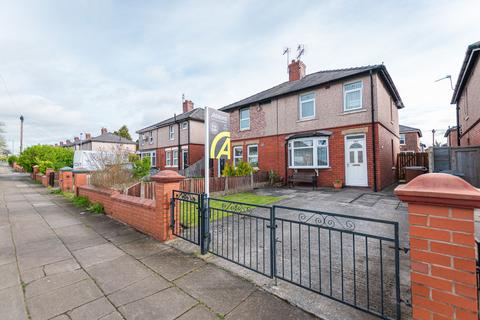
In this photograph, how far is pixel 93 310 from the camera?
2.29 m

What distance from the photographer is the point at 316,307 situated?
225 centimetres

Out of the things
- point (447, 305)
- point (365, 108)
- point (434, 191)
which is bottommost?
point (447, 305)

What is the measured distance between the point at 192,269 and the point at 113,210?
13.9 ft

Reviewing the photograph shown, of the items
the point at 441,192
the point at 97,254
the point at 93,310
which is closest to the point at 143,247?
the point at 97,254

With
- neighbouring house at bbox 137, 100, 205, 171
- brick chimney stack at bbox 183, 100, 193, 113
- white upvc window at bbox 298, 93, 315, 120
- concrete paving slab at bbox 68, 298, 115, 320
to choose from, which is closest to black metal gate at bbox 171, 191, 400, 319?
concrete paving slab at bbox 68, 298, 115, 320

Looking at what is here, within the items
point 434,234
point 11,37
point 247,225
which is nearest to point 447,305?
point 434,234

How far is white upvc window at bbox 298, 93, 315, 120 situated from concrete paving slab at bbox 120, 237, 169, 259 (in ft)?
36.4

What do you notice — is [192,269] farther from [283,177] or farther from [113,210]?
[283,177]

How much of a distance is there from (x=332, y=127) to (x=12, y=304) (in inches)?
491

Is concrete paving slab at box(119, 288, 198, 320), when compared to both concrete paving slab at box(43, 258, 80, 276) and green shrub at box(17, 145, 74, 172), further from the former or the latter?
green shrub at box(17, 145, 74, 172)

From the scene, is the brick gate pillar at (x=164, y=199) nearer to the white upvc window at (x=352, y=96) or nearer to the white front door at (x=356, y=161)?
the white front door at (x=356, y=161)

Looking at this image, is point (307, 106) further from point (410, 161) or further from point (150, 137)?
point (150, 137)

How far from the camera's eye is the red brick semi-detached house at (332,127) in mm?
10367

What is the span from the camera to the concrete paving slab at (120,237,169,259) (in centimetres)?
375
